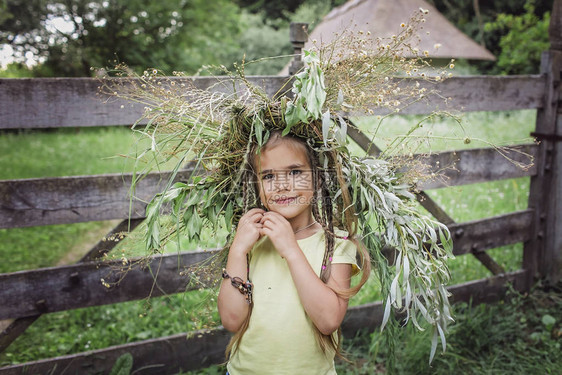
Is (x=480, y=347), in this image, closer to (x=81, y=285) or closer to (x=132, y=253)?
(x=132, y=253)

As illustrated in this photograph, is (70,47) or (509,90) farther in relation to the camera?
(70,47)

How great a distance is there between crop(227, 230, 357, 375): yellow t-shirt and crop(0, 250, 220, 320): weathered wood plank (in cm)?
88

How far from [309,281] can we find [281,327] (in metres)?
0.24

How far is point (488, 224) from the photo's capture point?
13.1 ft

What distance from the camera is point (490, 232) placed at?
4.03 metres

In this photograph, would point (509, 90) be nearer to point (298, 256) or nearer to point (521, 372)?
point (521, 372)

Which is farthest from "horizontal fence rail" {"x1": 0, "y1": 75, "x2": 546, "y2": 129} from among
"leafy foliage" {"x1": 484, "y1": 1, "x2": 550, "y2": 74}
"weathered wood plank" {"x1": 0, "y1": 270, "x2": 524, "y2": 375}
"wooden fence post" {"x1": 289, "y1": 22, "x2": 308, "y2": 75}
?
"leafy foliage" {"x1": 484, "y1": 1, "x2": 550, "y2": 74}

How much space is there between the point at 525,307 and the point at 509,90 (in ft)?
5.81

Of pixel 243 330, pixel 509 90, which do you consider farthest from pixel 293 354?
pixel 509 90

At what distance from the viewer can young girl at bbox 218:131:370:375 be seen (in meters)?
2.00

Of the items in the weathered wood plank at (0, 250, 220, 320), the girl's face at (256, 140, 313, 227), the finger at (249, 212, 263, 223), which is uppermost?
the girl's face at (256, 140, 313, 227)

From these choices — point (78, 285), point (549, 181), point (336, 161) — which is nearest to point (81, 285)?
point (78, 285)

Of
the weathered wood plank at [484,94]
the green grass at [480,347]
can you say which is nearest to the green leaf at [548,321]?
the green grass at [480,347]

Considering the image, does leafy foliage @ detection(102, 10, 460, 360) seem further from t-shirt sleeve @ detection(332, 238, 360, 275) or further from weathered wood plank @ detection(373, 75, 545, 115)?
weathered wood plank @ detection(373, 75, 545, 115)
